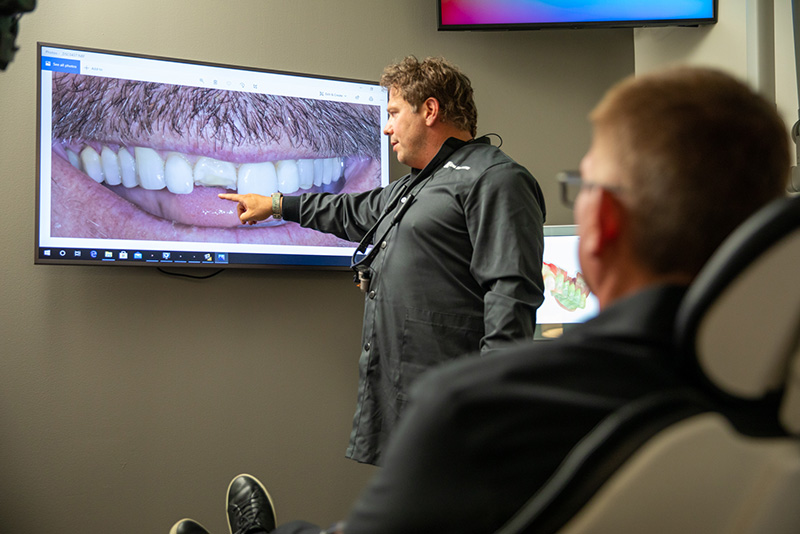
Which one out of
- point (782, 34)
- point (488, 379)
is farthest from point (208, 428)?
point (782, 34)

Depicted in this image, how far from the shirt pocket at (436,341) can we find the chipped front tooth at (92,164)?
121 cm

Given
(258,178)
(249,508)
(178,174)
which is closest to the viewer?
(249,508)

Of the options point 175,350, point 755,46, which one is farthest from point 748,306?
point 755,46

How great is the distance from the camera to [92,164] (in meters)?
2.36

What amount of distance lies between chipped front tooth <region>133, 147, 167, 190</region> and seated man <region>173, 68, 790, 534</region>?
77.8 inches

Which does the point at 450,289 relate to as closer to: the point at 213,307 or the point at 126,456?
the point at 213,307

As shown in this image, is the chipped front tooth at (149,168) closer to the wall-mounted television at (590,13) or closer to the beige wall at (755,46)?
the wall-mounted television at (590,13)

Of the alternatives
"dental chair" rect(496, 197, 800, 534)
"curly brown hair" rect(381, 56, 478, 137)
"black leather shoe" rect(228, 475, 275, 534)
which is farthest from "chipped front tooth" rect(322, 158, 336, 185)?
"dental chair" rect(496, 197, 800, 534)

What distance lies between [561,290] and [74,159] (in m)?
1.96

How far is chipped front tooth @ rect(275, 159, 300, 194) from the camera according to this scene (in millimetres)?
2663

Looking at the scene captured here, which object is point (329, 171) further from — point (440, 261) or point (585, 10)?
point (585, 10)

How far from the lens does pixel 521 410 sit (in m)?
0.65

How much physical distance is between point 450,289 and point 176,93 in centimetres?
126

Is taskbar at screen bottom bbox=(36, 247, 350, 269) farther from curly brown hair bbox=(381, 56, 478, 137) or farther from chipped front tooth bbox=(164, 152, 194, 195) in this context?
curly brown hair bbox=(381, 56, 478, 137)
